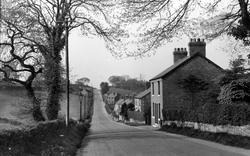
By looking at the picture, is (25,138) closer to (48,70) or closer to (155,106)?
(48,70)

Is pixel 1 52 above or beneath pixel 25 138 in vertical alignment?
above

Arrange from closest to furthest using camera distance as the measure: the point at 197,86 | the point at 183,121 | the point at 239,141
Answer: the point at 239,141, the point at 183,121, the point at 197,86

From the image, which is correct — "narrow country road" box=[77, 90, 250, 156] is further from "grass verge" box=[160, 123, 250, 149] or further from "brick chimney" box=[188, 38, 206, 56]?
"brick chimney" box=[188, 38, 206, 56]

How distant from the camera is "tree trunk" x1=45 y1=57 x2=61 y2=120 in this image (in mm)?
27514

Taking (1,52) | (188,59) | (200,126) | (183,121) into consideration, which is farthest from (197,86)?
(1,52)

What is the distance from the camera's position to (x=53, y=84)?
28328mm

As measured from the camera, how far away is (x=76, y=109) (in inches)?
2329

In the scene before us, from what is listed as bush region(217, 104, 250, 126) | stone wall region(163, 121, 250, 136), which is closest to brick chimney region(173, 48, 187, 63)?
stone wall region(163, 121, 250, 136)

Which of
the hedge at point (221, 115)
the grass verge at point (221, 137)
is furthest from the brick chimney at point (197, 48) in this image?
the grass verge at point (221, 137)

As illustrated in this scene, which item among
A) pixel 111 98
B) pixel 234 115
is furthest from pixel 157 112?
pixel 111 98

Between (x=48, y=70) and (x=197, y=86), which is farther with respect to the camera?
(x=197, y=86)

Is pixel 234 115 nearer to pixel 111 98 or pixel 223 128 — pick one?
pixel 223 128

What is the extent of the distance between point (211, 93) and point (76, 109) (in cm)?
2722

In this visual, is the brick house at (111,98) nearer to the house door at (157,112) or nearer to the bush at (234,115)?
the house door at (157,112)
